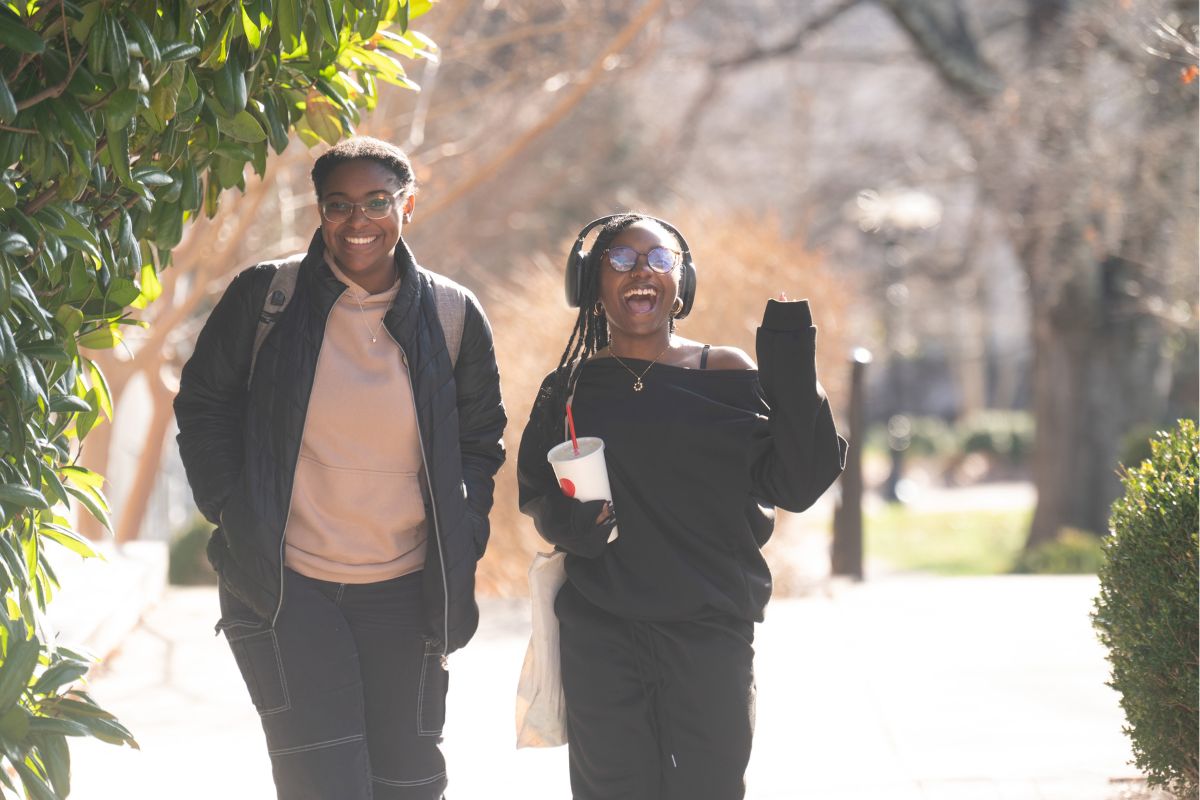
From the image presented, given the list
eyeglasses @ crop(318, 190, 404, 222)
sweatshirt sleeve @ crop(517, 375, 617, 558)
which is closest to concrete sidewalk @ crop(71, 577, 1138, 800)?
sweatshirt sleeve @ crop(517, 375, 617, 558)

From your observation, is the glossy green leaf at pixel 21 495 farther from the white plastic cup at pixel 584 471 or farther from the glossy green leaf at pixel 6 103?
the white plastic cup at pixel 584 471

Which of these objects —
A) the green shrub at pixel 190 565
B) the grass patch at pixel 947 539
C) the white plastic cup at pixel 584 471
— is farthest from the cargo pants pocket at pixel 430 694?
the grass patch at pixel 947 539

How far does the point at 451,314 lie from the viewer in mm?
3541

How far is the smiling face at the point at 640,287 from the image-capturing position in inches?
137

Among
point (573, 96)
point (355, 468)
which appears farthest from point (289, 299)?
point (573, 96)

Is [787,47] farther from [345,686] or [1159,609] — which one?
[345,686]

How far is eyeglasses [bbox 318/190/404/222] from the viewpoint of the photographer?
3385 millimetres

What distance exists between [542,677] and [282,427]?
2.76 ft

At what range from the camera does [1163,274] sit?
1197 cm

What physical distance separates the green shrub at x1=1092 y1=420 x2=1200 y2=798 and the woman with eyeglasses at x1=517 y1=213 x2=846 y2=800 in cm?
117

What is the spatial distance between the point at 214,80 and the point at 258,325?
60cm

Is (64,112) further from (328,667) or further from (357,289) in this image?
(328,667)

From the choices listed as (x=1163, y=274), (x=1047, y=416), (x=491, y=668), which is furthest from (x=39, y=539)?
(x=1047, y=416)

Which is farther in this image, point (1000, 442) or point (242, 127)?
point (1000, 442)
